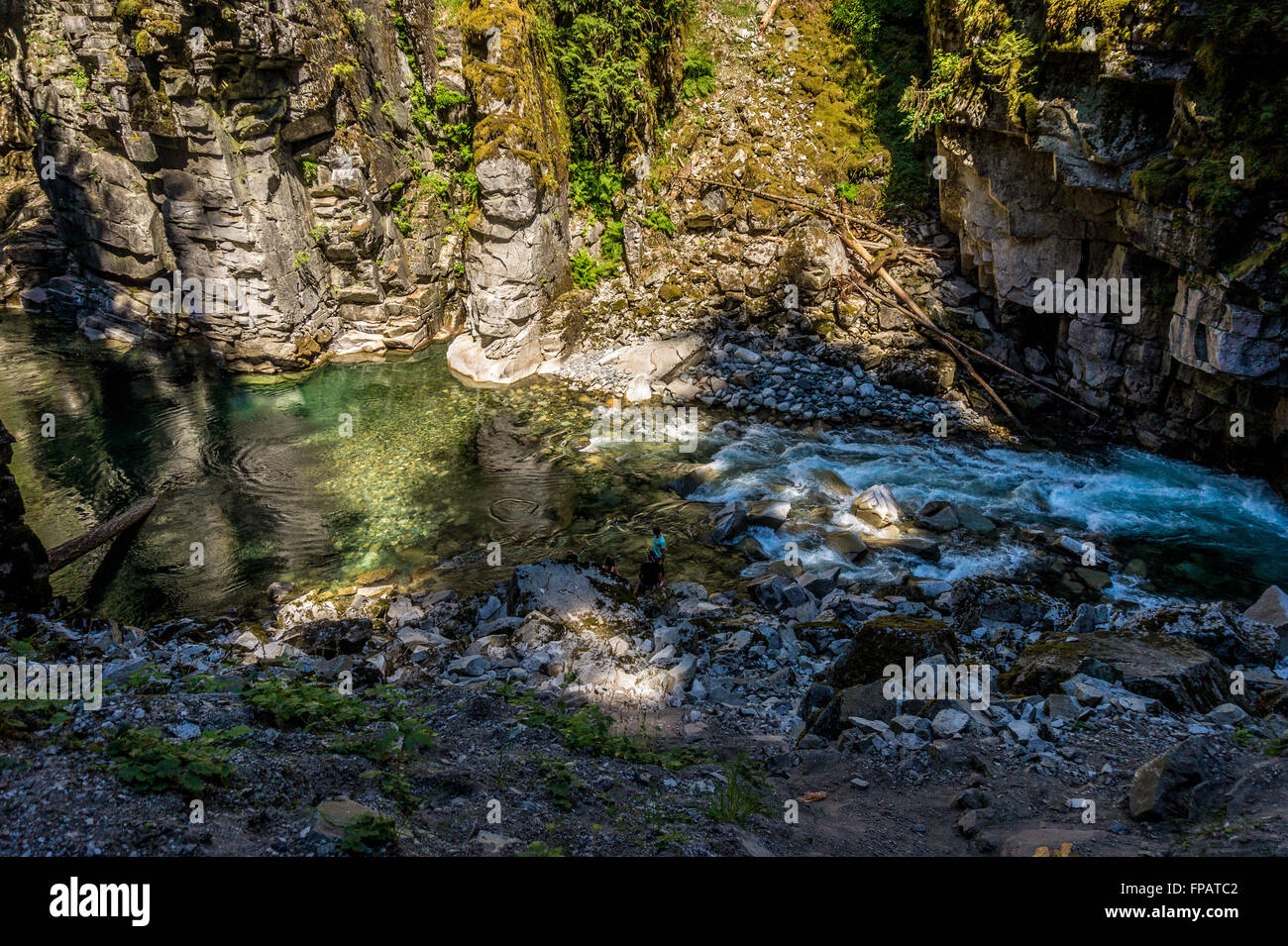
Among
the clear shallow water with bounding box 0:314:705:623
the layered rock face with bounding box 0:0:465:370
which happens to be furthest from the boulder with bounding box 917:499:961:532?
the layered rock face with bounding box 0:0:465:370

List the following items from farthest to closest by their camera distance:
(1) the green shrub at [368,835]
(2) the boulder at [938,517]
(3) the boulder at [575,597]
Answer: (2) the boulder at [938,517] < (3) the boulder at [575,597] < (1) the green shrub at [368,835]

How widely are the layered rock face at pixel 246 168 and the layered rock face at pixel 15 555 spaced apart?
957 cm

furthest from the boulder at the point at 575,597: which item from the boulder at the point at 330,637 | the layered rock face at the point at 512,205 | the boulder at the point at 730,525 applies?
the layered rock face at the point at 512,205

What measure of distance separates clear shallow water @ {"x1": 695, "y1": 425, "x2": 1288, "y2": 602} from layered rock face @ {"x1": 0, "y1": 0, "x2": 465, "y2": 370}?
10921 millimetres

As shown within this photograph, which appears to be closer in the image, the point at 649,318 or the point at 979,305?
the point at 979,305

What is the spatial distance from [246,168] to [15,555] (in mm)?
10758

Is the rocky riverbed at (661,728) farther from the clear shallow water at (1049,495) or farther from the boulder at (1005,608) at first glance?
the clear shallow water at (1049,495)

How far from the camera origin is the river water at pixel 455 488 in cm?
1095

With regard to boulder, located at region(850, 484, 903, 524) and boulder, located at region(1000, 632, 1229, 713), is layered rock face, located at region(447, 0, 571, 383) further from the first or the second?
boulder, located at region(1000, 632, 1229, 713)

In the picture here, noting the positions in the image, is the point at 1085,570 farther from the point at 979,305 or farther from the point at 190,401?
the point at 190,401

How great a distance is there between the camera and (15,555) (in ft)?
28.3

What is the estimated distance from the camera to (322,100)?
16.4m
